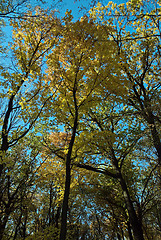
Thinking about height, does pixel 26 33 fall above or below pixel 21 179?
above

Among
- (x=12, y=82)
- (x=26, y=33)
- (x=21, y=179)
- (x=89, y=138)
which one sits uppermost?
(x=26, y=33)

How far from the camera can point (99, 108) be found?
8.83 m

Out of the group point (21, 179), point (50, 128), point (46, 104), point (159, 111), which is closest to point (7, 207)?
point (21, 179)

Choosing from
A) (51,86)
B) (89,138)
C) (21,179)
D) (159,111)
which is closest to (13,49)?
(51,86)

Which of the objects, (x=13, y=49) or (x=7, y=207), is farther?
(x=7, y=207)

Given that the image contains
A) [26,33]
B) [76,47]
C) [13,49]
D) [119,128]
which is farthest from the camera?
[119,128]

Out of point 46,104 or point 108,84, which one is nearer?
point 108,84

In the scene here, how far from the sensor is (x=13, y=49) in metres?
5.43

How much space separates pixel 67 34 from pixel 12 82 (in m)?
2.23

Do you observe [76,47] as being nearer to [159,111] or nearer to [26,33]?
[26,33]

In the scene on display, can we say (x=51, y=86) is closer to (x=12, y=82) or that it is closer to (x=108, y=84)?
(x=12, y=82)

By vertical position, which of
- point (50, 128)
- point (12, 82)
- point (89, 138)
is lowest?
point (89, 138)

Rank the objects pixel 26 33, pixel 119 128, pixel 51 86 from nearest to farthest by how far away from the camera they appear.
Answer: pixel 51 86, pixel 26 33, pixel 119 128

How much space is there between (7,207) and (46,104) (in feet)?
14.9
